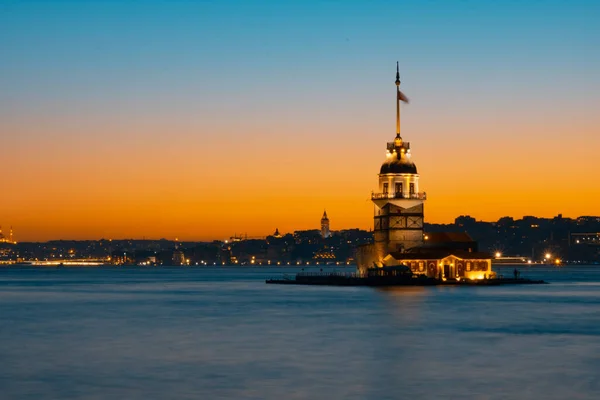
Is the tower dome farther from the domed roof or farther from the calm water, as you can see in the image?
the calm water

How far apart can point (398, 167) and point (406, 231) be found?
267 inches

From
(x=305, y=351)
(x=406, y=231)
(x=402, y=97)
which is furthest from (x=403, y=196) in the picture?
(x=305, y=351)

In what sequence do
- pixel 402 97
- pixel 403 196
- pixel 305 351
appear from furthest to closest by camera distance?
1. pixel 402 97
2. pixel 403 196
3. pixel 305 351

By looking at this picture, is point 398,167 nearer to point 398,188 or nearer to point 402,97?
point 398,188

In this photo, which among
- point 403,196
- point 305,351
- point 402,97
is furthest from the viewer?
point 402,97

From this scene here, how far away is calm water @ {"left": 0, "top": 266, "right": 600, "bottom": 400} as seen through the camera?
36219 millimetres

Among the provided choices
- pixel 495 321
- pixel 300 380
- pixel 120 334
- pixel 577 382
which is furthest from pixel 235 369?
pixel 495 321

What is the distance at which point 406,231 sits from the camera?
364 feet

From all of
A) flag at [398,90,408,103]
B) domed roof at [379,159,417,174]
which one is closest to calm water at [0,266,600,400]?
domed roof at [379,159,417,174]

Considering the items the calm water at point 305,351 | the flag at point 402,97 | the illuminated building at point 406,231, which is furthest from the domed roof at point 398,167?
the calm water at point 305,351

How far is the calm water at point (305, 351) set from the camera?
119ft

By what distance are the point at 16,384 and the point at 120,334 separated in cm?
1995

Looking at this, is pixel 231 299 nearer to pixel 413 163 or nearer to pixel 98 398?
pixel 413 163

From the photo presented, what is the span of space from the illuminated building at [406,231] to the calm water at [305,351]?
26051 mm
